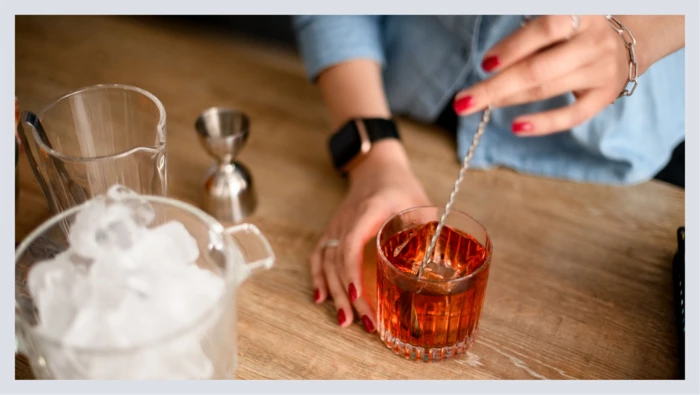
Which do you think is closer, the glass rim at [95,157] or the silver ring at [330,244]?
the glass rim at [95,157]

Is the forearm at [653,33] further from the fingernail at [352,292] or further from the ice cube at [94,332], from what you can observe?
the ice cube at [94,332]

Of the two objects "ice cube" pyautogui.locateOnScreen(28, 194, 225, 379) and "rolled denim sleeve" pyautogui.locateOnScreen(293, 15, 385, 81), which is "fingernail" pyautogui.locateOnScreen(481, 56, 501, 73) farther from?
"ice cube" pyautogui.locateOnScreen(28, 194, 225, 379)

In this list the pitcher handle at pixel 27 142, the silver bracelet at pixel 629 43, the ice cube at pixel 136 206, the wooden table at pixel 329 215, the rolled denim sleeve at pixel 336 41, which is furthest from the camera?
the rolled denim sleeve at pixel 336 41

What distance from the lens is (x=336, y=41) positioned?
1.32 metres

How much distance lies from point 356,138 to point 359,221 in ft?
0.77

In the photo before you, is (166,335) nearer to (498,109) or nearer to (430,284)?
(430,284)

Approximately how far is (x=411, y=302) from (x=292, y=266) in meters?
0.25

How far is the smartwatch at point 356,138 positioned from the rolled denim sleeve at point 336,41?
0.17 m

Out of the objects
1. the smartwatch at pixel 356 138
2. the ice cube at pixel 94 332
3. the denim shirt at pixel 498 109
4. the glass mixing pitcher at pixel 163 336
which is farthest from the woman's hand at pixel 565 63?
the ice cube at pixel 94 332

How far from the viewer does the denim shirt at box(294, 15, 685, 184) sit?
1.19 m

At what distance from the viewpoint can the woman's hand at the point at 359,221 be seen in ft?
3.06

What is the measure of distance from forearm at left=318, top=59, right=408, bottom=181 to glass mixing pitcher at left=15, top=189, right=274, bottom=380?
0.51 meters

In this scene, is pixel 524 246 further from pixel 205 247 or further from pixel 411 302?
pixel 205 247

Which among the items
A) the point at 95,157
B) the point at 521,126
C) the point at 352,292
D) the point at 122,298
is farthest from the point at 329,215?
the point at 122,298
